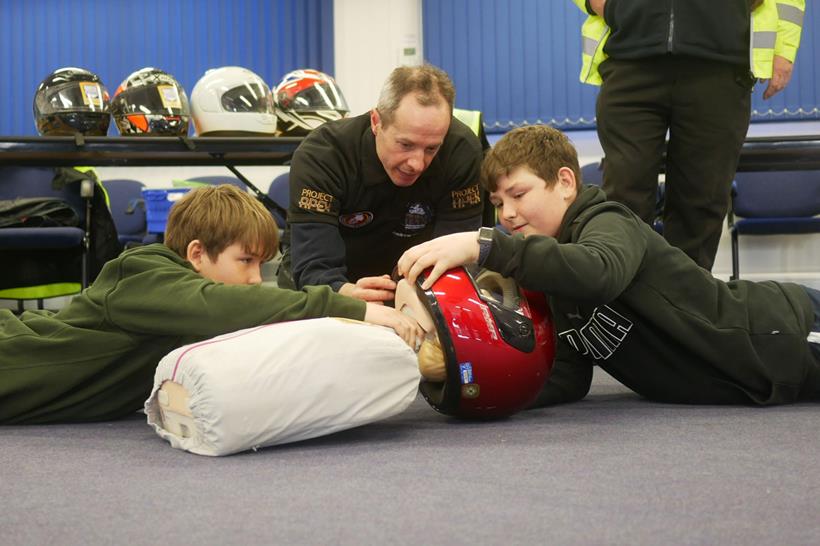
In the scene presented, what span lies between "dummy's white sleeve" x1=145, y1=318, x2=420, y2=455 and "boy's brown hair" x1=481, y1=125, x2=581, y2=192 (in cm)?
57

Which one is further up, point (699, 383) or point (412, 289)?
point (412, 289)

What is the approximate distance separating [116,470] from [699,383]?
1.42 metres

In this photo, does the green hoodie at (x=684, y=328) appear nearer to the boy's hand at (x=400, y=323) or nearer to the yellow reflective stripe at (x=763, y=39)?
the boy's hand at (x=400, y=323)

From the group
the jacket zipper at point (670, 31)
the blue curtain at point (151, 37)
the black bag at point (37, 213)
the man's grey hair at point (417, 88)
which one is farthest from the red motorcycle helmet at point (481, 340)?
the blue curtain at point (151, 37)

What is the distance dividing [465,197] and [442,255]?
3.57ft

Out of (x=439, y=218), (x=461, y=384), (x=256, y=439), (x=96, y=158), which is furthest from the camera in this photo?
(x=96, y=158)

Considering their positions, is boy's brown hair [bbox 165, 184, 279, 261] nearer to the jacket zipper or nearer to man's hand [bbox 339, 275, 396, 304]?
man's hand [bbox 339, 275, 396, 304]

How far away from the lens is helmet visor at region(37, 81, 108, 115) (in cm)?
448

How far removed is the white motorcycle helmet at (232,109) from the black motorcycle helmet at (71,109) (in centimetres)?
44

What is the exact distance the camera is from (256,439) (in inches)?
72.5

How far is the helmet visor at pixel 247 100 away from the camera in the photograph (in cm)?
461

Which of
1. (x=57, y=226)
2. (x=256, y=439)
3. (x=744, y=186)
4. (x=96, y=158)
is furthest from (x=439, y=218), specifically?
(x=744, y=186)

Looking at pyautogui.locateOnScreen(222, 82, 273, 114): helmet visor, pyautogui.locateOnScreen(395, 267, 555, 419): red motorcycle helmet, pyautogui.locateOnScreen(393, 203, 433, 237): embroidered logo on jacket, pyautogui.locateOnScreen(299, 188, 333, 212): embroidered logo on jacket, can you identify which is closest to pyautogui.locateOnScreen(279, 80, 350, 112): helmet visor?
pyautogui.locateOnScreen(222, 82, 273, 114): helmet visor

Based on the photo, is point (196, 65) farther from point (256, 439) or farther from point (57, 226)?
point (256, 439)
